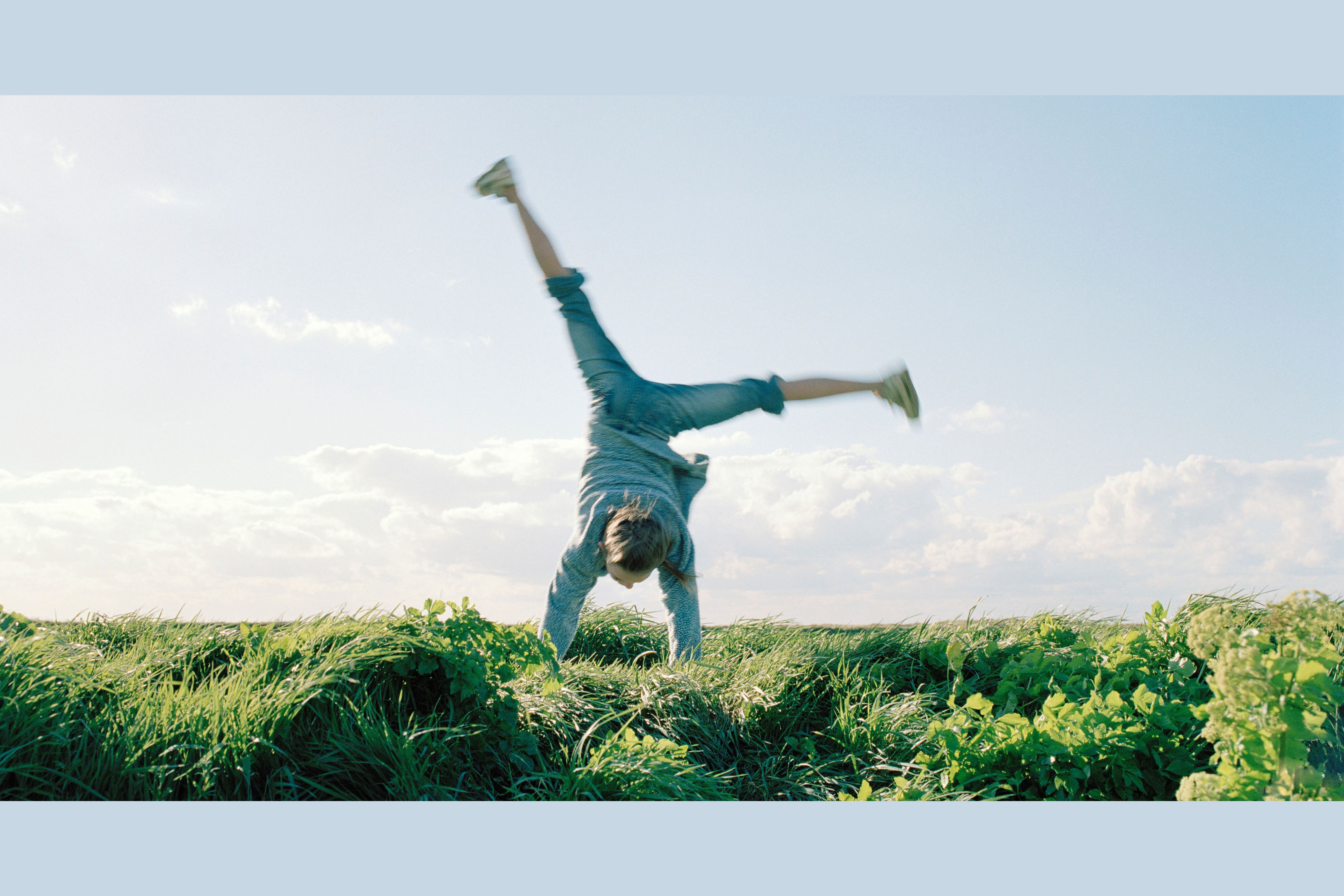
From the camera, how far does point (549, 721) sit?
10.6 feet

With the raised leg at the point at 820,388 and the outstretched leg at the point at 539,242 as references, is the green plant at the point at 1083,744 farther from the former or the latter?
the outstretched leg at the point at 539,242

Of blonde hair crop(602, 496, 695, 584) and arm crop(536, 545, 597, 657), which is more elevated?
blonde hair crop(602, 496, 695, 584)

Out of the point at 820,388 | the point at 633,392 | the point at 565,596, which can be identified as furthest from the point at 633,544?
the point at 820,388

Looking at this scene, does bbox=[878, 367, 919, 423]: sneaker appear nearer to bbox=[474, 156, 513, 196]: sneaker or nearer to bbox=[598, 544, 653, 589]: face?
bbox=[598, 544, 653, 589]: face

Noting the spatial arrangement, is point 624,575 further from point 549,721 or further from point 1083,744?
point 1083,744

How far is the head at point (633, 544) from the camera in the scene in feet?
12.4

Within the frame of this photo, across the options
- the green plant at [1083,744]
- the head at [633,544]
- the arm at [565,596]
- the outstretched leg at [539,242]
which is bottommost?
the green plant at [1083,744]

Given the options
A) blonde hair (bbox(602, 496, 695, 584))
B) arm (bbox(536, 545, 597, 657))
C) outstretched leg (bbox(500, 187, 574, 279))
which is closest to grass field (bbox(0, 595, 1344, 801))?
arm (bbox(536, 545, 597, 657))

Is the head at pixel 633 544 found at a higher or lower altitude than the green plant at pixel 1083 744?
higher

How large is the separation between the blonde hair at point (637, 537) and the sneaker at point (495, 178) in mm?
1686

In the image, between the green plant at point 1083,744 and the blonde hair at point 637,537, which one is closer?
the green plant at point 1083,744

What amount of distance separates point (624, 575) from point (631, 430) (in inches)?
33.6

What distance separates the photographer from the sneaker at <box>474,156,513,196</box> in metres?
4.10

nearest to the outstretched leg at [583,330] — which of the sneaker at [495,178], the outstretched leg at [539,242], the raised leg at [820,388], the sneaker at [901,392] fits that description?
the outstretched leg at [539,242]
